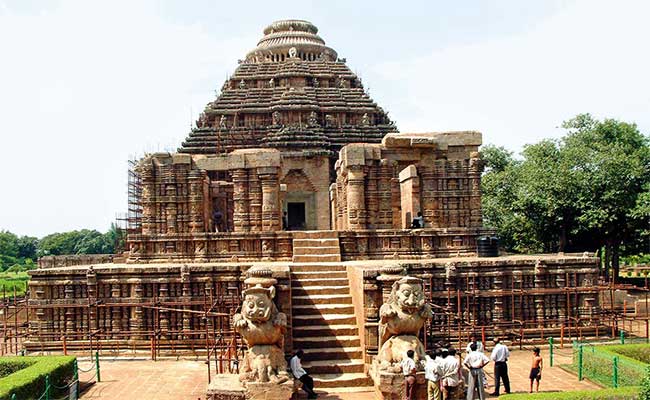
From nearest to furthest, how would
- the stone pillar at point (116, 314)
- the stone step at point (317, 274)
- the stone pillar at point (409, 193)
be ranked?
the stone step at point (317, 274) → the stone pillar at point (116, 314) → the stone pillar at point (409, 193)

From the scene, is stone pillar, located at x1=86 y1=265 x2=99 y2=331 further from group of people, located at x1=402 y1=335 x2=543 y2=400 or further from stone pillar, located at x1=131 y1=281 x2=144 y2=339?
group of people, located at x1=402 y1=335 x2=543 y2=400

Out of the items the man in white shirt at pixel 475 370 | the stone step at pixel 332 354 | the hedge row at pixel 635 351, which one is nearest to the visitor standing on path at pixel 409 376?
the man in white shirt at pixel 475 370

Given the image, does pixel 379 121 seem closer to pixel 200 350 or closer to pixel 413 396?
pixel 200 350

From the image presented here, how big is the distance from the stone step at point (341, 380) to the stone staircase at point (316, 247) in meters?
4.17

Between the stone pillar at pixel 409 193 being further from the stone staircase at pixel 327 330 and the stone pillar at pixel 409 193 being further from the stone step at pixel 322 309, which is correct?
A: the stone step at pixel 322 309

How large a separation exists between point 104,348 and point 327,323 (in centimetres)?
532

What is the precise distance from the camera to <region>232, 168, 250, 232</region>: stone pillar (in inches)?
642

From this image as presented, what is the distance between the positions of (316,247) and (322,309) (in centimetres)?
313

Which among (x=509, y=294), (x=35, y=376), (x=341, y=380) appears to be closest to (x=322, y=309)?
(x=341, y=380)

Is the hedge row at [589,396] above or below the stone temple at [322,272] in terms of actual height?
below

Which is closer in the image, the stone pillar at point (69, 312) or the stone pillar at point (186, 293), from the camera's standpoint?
the stone pillar at point (186, 293)

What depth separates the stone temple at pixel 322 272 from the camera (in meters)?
10.5

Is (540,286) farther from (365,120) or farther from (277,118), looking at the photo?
(277,118)

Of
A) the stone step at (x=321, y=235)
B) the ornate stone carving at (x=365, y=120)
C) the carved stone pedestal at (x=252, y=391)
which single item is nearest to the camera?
the carved stone pedestal at (x=252, y=391)
